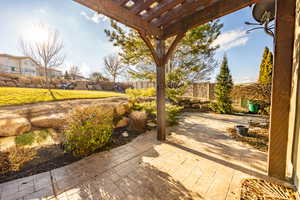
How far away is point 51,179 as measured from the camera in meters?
1.93

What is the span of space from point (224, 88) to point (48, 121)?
7.89 m

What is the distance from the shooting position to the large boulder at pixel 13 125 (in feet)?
9.71

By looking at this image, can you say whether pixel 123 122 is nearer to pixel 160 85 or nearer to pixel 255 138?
pixel 160 85

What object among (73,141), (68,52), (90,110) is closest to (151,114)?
(90,110)

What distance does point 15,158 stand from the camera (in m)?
2.30

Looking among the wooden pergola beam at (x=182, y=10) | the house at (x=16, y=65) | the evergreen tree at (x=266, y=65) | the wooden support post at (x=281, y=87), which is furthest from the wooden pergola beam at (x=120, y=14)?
the house at (x=16, y=65)

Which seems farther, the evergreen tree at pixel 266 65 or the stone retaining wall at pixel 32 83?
the stone retaining wall at pixel 32 83

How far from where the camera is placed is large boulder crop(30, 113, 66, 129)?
346 cm

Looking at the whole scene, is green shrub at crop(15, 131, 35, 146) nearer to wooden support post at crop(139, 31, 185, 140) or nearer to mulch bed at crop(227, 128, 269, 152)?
wooden support post at crop(139, 31, 185, 140)

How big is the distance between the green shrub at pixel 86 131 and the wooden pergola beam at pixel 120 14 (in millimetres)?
2068

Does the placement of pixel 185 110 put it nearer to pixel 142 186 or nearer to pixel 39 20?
pixel 142 186

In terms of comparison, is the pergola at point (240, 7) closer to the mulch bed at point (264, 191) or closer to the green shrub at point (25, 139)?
the mulch bed at point (264, 191)

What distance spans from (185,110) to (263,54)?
17.4ft

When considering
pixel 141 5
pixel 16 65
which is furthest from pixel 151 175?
pixel 16 65
